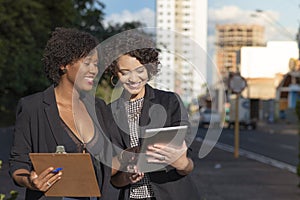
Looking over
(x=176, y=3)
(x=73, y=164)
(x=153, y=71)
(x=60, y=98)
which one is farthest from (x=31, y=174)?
(x=176, y=3)

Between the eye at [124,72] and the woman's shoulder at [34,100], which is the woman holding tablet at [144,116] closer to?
the eye at [124,72]

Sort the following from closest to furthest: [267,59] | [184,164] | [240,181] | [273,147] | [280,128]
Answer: [184,164], [267,59], [240,181], [273,147], [280,128]

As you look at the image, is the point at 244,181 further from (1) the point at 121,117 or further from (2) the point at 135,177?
(2) the point at 135,177

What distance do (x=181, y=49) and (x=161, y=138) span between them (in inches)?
22.2

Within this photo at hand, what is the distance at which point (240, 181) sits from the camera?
13.7 metres

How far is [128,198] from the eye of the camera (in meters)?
3.62

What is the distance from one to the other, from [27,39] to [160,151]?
2592 centimetres

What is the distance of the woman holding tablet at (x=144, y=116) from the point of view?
351 cm

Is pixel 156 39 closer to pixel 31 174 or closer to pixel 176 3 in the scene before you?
pixel 176 3

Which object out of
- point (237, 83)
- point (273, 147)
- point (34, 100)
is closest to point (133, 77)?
point (34, 100)

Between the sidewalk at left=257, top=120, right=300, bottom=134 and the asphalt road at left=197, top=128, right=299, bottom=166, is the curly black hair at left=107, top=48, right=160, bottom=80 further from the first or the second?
the sidewalk at left=257, top=120, right=300, bottom=134

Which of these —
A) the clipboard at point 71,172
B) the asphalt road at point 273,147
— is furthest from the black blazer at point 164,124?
the asphalt road at point 273,147

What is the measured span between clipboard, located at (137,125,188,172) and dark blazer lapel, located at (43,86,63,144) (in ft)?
1.49

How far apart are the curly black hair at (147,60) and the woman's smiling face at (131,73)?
0.07ft
